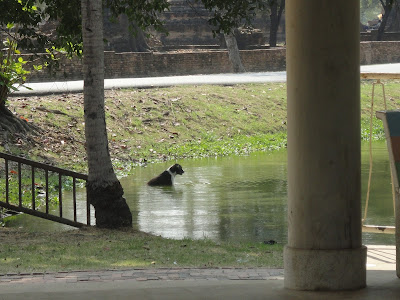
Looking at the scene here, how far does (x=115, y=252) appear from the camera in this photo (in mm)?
8328

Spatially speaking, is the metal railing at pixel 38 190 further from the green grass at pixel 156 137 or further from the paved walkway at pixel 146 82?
the paved walkway at pixel 146 82

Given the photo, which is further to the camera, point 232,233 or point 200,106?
point 200,106

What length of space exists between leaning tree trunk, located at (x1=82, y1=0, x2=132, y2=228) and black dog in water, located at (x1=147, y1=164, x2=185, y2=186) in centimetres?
458

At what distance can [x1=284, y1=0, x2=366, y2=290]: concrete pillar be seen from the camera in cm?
548

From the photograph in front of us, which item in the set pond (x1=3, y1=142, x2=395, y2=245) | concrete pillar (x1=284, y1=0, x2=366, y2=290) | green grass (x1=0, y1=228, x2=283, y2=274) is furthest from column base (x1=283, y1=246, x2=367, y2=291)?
pond (x1=3, y1=142, x2=395, y2=245)

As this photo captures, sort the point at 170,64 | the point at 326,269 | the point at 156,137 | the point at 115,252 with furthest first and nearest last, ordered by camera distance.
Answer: the point at 170,64, the point at 156,137, the point at 115,252, the point at 326,269

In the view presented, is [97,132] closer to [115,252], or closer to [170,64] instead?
[115,252]

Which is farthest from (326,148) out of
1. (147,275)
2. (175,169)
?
(175,169)

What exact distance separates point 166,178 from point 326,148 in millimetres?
9827

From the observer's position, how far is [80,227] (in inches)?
413

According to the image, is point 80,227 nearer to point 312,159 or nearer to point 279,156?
point 312,159

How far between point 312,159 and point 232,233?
5438mm

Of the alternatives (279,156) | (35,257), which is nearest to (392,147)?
(35,257)

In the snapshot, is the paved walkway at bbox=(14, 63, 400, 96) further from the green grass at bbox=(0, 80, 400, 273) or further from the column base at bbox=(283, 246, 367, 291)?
the column base at bbox=(283, 246, 367, 291)
